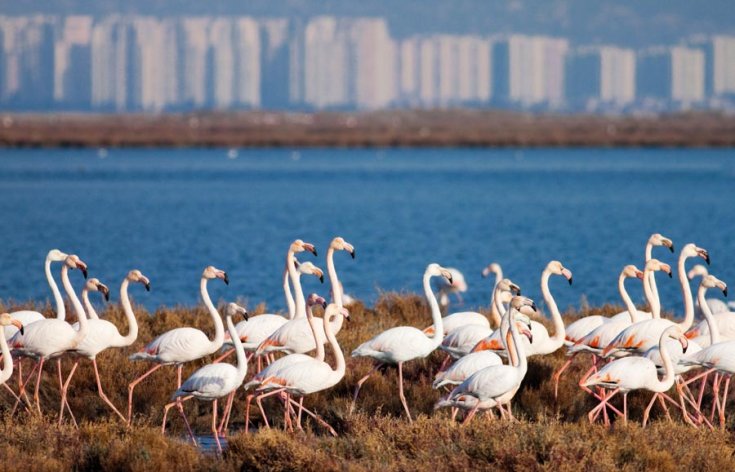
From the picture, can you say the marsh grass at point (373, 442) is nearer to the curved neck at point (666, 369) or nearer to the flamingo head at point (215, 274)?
the curved neck at point (666, 369)

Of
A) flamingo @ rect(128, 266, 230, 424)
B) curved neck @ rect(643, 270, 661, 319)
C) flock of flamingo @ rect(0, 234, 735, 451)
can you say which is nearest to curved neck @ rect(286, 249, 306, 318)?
flock of flamingo @ rect(0, 234, 735, 451)

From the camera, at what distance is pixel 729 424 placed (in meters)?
11.5

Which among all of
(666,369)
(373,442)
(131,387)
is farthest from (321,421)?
(666,369)

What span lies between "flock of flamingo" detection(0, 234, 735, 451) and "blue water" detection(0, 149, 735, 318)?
893cm

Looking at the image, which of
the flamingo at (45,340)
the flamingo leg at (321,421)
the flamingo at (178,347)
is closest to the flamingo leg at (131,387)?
the flamingo at (178,347)

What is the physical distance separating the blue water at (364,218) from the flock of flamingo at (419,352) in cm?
893

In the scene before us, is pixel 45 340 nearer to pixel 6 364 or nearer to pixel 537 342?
pixel 6 364

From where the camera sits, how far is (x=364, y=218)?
4419 centimetres

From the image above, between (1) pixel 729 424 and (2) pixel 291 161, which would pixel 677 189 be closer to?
(2) pixel 291 161

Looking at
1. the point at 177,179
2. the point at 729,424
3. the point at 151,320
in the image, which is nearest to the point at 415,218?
the point at 177,179

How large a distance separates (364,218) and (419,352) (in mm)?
32558

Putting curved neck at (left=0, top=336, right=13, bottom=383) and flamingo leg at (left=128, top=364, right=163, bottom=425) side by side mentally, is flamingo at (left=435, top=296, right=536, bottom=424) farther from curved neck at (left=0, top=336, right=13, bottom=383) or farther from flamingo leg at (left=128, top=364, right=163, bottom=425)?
curved neck at (left=0, top=336, right=13, bottom=383)

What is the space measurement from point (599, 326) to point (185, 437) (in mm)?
3835

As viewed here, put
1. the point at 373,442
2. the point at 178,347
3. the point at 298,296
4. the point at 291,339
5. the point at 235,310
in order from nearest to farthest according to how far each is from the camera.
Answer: the point at 373,442 → the point at 235,310 → the point at 178,347 → the point at 291,339 → the point at 298,296
